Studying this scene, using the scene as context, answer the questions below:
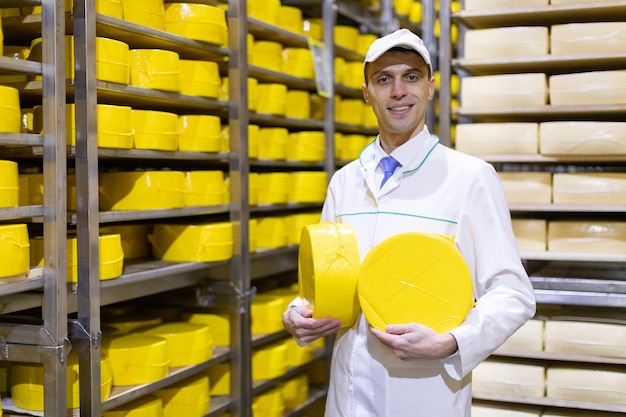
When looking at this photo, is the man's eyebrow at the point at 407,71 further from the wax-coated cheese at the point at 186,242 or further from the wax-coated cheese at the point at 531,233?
the wax-coated cheese at the point at 186,242

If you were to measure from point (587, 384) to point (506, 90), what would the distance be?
3.38ft

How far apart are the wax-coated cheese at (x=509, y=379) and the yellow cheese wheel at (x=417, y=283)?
3.20 feet

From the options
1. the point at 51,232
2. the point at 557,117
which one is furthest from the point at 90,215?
the point at 557,117

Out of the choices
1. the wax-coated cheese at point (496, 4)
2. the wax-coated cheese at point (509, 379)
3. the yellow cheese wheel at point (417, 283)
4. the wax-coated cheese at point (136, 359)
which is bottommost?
the wax-coated cheese at point (509, 379)

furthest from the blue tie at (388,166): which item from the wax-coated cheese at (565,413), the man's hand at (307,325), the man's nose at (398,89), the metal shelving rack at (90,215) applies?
the wax-coated cheese at (565,413)

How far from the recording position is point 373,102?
193 centimetres

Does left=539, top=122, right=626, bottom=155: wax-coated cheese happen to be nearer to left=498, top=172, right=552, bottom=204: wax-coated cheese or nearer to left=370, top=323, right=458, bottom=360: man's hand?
left=498, top=172, right=552, bottom=204: wax-coated cheese

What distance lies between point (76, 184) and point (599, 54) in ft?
5.62

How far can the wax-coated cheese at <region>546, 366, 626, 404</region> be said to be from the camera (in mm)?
2504

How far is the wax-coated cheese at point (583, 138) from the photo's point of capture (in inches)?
97.8

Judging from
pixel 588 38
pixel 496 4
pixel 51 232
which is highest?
pixel 496 4

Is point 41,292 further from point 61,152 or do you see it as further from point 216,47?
point 216,47

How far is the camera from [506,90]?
263cm

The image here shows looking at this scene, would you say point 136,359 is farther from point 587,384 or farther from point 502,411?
point 587,384
